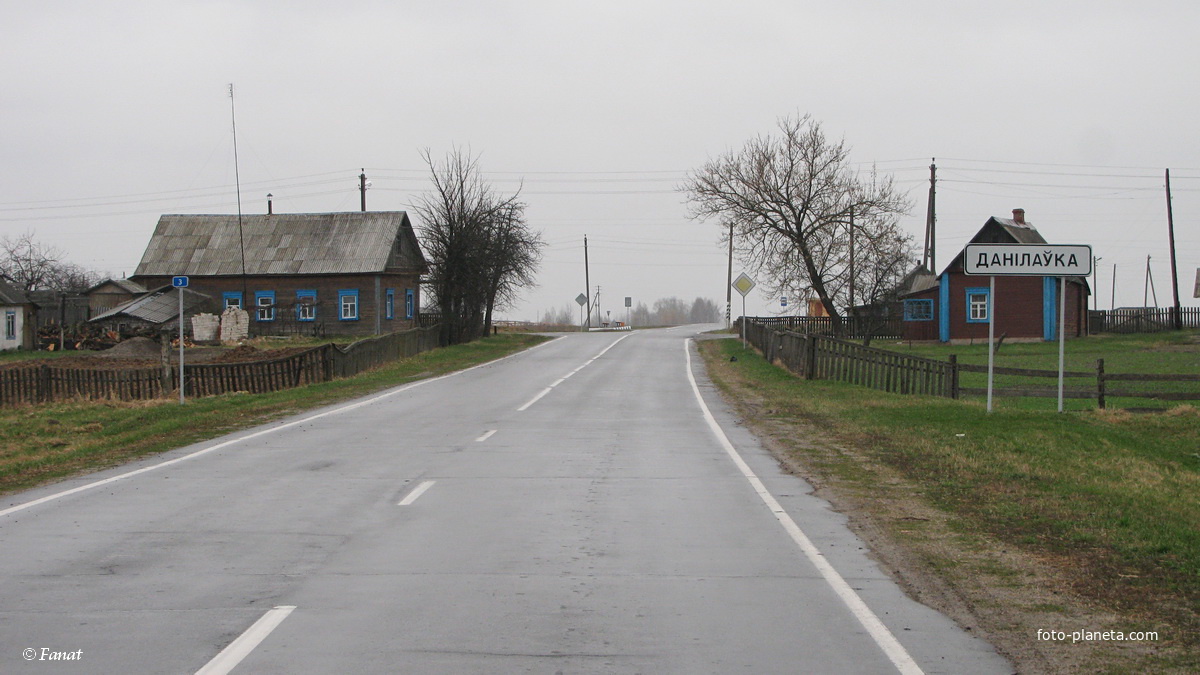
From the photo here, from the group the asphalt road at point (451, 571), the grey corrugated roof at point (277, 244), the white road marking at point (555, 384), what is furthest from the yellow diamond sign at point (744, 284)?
the asphalt road at point (451, 571)

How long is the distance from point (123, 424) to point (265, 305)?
3741 centimetres

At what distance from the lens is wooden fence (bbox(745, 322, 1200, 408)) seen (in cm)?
2200

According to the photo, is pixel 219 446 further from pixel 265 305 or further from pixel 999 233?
pixel 999 233

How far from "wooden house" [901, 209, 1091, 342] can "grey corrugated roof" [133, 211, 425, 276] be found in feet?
94.4

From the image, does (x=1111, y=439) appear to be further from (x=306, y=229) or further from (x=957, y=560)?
(x=306, y=229)

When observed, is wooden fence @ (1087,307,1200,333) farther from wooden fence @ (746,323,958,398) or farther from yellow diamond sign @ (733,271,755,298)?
wooden fence @ (746,323,958,398)

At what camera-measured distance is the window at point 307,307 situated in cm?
5781

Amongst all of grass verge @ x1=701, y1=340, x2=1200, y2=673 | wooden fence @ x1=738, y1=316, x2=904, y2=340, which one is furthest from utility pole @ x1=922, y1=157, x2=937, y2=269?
grass verge @ x1=701, y1=340, x2=1200, y2=673

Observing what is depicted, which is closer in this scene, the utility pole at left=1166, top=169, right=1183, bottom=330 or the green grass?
the green grass

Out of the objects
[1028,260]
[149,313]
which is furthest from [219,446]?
[149,313]

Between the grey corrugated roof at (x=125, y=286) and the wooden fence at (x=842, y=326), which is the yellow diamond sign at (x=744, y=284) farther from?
the grey corrugated roof at (x=125, y=286)

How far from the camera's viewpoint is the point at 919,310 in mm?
60438

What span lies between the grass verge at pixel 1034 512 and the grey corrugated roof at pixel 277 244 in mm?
42378

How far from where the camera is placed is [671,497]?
11.2 metres
